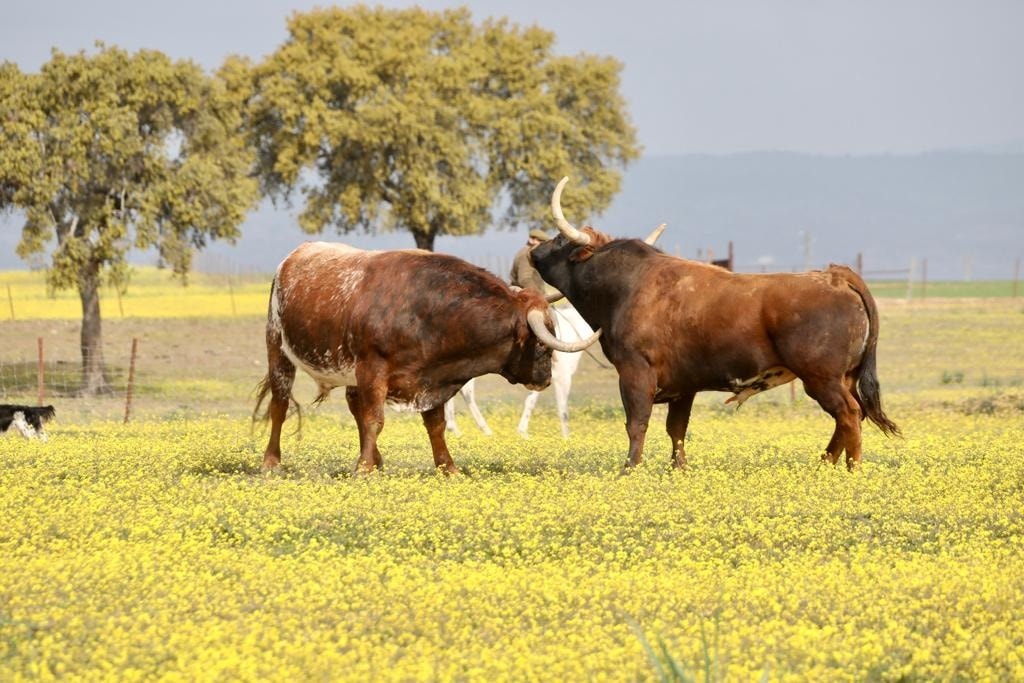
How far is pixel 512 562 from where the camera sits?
11.5 meters

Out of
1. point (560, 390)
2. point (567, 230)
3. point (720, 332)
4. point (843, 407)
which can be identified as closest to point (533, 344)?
point (567, 230)

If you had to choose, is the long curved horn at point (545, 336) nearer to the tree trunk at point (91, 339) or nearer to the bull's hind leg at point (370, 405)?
the bull's hind leg at point (370, 405)

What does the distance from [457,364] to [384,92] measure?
32.4m

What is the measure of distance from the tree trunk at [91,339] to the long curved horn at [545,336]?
2067 cm

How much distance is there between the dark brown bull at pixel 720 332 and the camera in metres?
15.1

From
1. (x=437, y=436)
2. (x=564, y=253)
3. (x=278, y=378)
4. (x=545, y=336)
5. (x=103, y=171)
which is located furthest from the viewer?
(x=103, y=171)

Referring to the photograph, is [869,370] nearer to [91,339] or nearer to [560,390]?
[560,390]

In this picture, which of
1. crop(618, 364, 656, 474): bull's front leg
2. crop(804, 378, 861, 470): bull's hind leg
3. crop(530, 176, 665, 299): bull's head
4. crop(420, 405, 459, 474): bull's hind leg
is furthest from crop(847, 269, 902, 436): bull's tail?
crop(420, 405, 459, 474): bull's hind leg

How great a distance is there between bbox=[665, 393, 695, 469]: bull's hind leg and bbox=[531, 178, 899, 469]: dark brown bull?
0.01 meters

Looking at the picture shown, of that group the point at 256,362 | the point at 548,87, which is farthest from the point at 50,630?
the point at 548,87

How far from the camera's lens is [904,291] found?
102 metres

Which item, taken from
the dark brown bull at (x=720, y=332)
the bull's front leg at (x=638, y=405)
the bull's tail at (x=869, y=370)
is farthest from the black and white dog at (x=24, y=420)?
the bull's tail at (x=869, y=370)

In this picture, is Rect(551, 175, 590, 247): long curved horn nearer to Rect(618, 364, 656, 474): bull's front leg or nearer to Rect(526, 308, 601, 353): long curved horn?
Rect(526, 308, 601, 353): long curved horn

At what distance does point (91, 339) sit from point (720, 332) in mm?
24953
